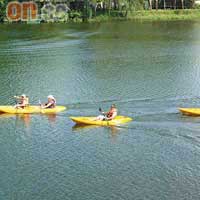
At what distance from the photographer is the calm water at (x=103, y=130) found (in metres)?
27.6

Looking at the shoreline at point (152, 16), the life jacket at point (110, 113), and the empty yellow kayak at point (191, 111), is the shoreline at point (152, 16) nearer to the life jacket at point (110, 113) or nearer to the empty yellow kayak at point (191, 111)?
the empty yellow kayak at point (191, 111)

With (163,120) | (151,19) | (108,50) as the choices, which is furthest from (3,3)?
(163,120)

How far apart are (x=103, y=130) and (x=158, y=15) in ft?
270

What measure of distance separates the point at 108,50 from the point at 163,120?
116ft

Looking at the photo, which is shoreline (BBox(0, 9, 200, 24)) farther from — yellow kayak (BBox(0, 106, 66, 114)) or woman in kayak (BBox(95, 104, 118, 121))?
woman in kayak (BBox(95, 104, 118, 121))

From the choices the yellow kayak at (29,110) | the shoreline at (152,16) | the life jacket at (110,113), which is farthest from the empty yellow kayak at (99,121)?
the shoreline at (152,16)

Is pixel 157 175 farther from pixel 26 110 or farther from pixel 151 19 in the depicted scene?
pixel 151 19

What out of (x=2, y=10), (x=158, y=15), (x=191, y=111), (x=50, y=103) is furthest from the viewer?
(x=158, y=15)

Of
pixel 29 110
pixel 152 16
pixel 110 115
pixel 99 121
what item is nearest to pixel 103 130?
pixel 99 121

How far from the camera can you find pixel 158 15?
115 metres

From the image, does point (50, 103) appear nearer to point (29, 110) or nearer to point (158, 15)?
point (29, 110)

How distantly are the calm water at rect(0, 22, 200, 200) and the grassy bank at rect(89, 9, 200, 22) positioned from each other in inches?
1659

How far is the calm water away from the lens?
90.5 ft

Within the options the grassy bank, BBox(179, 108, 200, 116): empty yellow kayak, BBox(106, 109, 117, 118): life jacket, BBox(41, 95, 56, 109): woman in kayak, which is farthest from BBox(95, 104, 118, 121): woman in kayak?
the grassy bank
